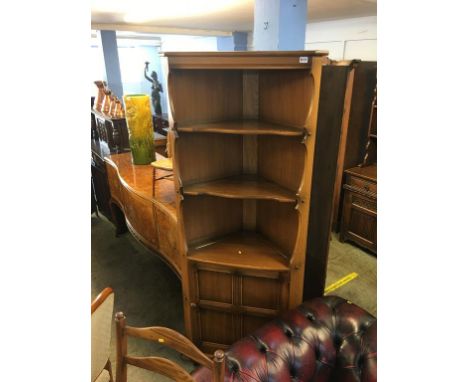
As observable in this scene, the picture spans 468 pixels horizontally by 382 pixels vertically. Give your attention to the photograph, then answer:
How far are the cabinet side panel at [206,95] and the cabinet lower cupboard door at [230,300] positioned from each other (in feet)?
2.86

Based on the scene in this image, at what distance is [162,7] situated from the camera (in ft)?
12.4

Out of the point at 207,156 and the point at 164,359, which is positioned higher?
the point at 207,156

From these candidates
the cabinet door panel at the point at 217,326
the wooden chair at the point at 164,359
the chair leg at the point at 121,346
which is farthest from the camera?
the cabinet door panel at the point at 217,326

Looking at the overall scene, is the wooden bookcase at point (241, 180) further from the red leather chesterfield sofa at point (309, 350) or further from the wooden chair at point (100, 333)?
the wooden chair at point (100, 333)

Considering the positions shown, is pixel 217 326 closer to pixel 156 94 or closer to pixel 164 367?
pixel 164 367

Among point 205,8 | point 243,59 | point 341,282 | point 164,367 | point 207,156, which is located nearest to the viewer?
point 164,367

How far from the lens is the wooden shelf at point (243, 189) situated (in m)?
1.62

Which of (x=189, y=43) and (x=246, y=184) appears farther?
(x=189, y=43)

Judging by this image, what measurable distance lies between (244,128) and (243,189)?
1.14 feet

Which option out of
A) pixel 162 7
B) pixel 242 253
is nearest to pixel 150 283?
pixel 242 253

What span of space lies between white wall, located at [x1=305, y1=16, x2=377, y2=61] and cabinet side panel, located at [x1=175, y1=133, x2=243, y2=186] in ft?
10.8

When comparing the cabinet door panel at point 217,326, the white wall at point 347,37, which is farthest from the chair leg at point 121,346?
the white wall at point 347,37
